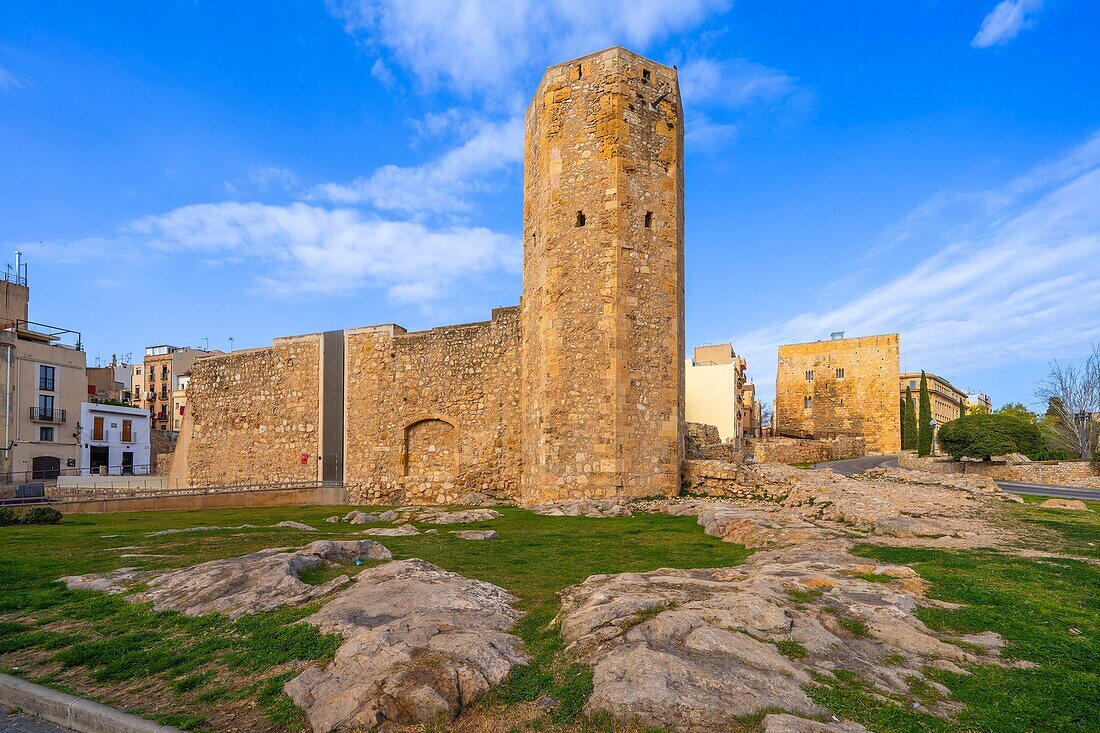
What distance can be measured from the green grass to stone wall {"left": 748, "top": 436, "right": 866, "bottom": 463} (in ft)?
114

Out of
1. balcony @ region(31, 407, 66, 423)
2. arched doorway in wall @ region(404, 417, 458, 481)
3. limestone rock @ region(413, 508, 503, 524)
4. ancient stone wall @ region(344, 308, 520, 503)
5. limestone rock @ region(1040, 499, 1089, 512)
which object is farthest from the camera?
balcony @ region(31, 407, 66, 423)

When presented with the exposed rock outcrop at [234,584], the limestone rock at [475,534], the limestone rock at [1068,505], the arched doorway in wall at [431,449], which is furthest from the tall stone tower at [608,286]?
the exposed rock outcrop at [234,584]

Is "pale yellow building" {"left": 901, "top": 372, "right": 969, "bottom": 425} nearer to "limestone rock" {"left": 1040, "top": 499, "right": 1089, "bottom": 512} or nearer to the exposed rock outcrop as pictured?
"limestone rock" {"left": 1040, "top": 499, "right": 1089, "bottom": 512}

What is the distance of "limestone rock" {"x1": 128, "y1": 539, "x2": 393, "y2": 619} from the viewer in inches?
245

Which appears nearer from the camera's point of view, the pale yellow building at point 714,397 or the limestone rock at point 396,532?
the limestone rock at point 396,532

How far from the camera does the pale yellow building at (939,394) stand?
82500mm

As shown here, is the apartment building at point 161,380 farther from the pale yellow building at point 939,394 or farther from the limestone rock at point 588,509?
the pale yellow building at point 939,394

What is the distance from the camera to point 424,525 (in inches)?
515

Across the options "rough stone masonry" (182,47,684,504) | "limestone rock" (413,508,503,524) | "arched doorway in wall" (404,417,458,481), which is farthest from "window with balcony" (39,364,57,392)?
"limestone rock" (413,508,503,524)

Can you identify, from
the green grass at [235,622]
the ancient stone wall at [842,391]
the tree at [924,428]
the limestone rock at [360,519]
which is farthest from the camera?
the ancient stone wall at [842,391]

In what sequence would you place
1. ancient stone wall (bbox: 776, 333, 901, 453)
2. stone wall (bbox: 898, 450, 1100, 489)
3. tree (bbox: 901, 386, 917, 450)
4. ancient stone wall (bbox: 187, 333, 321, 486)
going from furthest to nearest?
ancient stone wall (bbox: 776, 333, 901, 453) → tree (bbox: 901, 386, 917, 450) → stone wall (bbox: 898, 450, 1100, 489) → ancient stone wall (bbox: 187, 333, 321, 486)

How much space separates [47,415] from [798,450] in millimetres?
51949

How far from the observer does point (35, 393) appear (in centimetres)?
3994

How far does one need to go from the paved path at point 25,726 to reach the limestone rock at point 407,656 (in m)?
1.67
